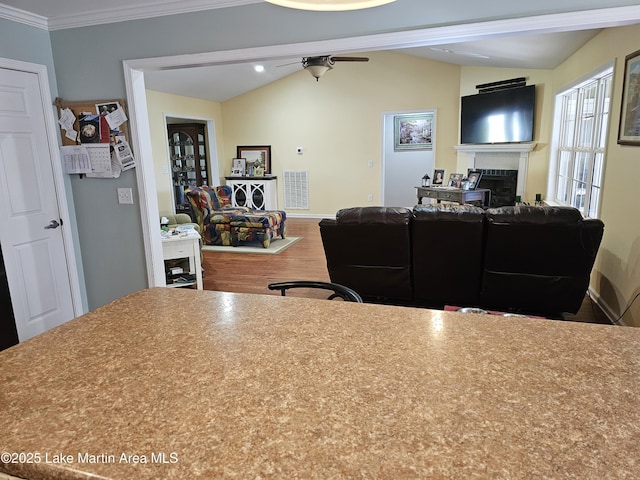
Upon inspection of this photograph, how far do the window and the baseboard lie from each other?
75 centimetres

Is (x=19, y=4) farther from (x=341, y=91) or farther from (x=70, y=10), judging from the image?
(x=341, y=91)

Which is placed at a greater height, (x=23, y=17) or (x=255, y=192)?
(x=23, y=17)

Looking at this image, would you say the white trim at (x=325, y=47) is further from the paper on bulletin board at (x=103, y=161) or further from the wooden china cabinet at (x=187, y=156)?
the wooden china cabinet at (x=187, y=156)

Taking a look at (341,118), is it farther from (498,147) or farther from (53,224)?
(53,224)

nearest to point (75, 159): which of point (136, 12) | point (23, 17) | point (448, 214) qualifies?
point (23, 17)

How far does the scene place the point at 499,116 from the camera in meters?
6.64

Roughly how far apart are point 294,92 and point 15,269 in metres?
6.62

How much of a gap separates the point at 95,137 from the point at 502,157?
20.0ft

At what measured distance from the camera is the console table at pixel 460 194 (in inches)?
265

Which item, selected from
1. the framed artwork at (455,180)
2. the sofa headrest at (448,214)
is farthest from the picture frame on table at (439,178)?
the sofa headrest at (448,214)

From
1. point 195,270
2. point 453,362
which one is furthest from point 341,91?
point 453,362

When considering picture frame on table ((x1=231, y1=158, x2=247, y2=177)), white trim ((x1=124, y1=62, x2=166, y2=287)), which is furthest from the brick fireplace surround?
white trim ((x1=124, y1=62, x2=166, y2=287))

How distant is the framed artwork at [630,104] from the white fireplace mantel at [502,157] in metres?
3.22

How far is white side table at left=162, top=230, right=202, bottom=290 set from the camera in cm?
406
